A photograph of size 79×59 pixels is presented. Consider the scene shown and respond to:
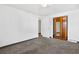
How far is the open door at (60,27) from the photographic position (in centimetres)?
437

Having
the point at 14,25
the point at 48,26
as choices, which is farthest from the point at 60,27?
the point at 14,25

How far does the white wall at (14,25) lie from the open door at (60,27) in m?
1.71

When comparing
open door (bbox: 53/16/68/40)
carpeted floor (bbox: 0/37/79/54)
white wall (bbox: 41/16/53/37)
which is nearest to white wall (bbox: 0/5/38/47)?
carpeted floor (bbox: 0/37/79/54)

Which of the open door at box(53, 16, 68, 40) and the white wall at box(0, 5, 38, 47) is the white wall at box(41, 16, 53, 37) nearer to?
the open door at box(53, 16, 68, 40)

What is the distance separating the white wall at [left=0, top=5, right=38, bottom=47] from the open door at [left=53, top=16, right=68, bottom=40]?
1.71m

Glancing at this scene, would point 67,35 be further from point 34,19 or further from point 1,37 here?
point 1,37

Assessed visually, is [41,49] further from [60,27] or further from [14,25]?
[60,27]

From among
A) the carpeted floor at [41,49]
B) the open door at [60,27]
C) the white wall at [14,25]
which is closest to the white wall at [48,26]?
the open door at [60,27]

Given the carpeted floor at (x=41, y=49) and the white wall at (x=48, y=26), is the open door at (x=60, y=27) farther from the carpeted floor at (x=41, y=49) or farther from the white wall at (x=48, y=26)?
the carpeted floor at (x=41, y=49)

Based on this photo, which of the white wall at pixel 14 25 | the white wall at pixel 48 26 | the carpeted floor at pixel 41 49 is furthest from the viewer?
the white wall at pixel 48 26

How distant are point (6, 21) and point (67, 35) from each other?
10.5ft

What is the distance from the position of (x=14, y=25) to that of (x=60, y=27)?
2938mm

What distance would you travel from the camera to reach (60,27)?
4.86 metres
